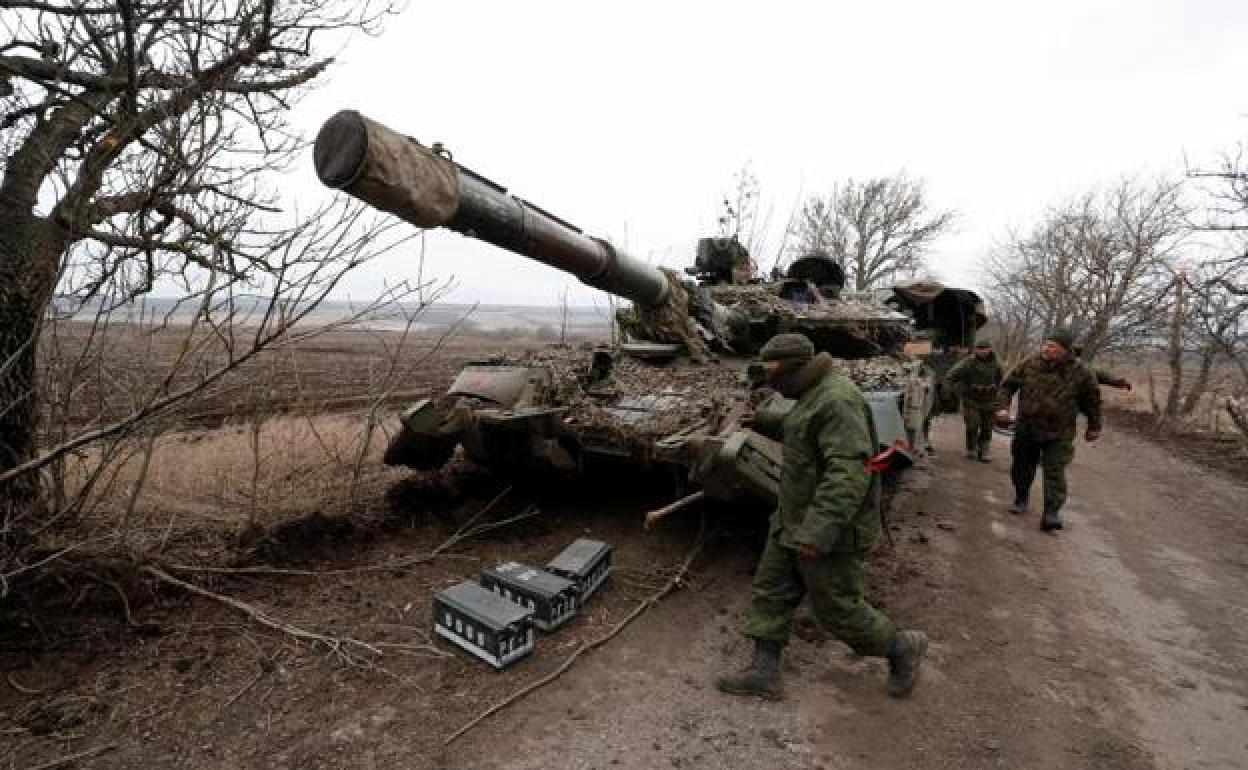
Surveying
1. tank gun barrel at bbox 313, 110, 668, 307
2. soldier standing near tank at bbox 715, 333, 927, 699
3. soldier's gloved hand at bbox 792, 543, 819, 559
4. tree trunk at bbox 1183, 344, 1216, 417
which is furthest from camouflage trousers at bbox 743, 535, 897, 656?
tree trunk at bbox 1183, 344, 1216, 417

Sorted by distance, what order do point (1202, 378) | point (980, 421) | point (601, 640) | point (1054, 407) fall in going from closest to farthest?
point (601, 640), point (1054, 407), point (980, 421), point (1202, 378)

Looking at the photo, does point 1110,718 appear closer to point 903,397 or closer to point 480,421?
point 903,397

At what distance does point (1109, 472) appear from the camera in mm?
9719

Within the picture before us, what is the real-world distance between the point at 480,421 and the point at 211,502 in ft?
7.36

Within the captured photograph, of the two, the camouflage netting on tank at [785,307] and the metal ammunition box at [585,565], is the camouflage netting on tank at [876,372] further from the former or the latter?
the metal ammunition box at [585,565]

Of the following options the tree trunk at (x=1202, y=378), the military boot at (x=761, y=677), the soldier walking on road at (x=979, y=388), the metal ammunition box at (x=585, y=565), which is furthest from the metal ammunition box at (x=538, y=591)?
the tree trunk at (x=1202, y=378)

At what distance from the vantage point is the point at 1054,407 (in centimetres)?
631

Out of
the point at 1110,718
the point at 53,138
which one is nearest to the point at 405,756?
the point at 1110,718

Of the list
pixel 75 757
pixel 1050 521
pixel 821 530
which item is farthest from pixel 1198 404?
pixel 75 757

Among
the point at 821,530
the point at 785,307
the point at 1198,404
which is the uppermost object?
the point at 785,307

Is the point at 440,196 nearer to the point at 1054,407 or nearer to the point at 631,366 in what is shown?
the point at 631,366

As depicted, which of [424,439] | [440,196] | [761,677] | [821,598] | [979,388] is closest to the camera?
[440,196]

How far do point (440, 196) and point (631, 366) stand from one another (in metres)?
3.20

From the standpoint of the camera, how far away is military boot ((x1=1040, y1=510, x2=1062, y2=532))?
654cm
